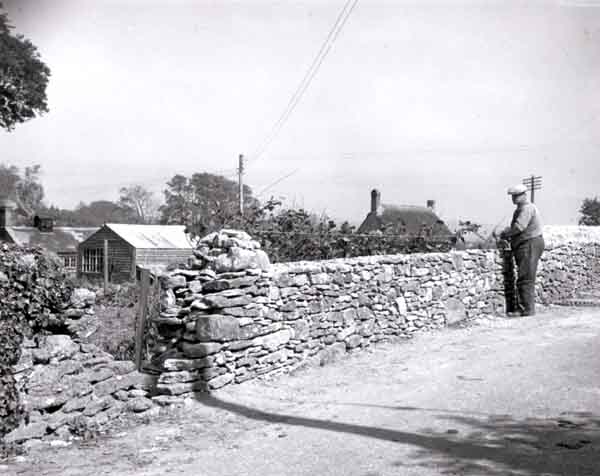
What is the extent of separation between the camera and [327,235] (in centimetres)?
1047

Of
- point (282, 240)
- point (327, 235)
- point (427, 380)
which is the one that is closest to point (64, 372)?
point (427, 380)

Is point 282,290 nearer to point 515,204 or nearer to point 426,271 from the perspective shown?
point 426,271

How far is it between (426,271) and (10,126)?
38.6ft

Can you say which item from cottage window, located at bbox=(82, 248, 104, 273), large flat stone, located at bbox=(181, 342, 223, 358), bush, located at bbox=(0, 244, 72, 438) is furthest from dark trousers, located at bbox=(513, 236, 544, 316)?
cottage window, located at bbox=(82, 248, 104, 273)

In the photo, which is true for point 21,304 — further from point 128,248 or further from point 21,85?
point 128,248

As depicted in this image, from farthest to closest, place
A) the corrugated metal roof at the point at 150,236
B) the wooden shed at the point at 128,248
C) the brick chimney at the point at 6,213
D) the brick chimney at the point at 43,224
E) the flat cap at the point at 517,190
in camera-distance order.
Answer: the brick chimney at the point at 43,224 → the brick chimney at the point at 6,213 → the corrugated metal roof at the point at 150,236 → the wooden shed at the point at 128,248 → the flat cap at the point at 517,190

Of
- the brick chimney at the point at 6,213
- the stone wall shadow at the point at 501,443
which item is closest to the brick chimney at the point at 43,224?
the brick chimney at the point at 6,213

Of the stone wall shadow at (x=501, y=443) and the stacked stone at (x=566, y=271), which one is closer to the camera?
the stone wall shadow at (x=501, y=443)

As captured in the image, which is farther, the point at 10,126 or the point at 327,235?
the point at 10,126

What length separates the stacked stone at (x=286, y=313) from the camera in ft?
22.4

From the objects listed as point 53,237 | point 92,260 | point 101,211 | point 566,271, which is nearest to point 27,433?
point 566,271

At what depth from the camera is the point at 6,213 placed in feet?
108

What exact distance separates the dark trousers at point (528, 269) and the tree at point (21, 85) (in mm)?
11808

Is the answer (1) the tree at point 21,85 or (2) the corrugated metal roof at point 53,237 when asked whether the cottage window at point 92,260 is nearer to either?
(2) the corrugated metal roof at point 53,237
